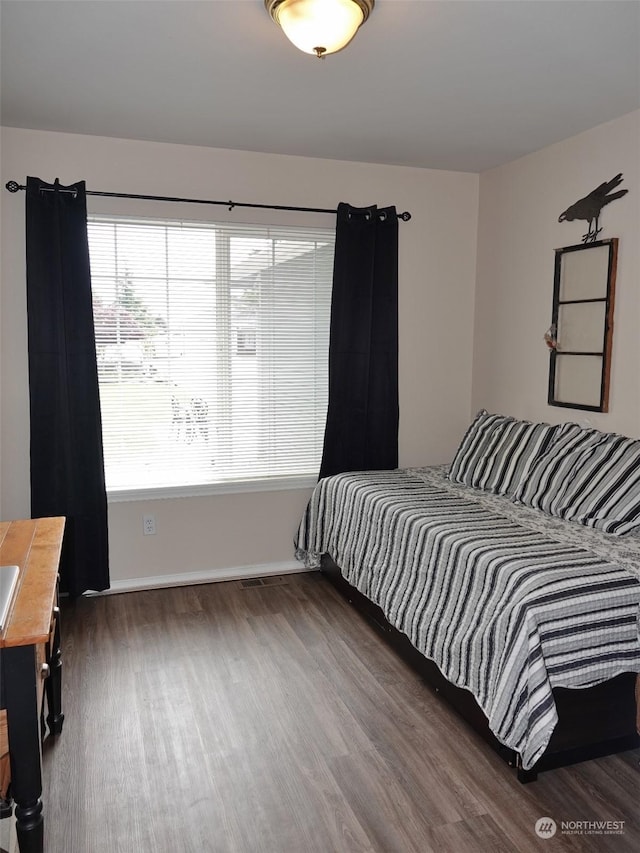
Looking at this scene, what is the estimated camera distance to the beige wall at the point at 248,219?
3.49m

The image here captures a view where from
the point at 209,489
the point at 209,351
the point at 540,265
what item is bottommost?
the point at 209,489

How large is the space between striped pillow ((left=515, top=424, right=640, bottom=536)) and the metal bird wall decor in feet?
3.39

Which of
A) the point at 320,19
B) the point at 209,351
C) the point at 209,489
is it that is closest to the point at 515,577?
the point at 320,19

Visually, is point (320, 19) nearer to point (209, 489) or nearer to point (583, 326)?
point (583, 326)

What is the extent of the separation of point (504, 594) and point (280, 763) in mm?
995

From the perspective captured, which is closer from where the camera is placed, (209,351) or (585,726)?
(585,726)

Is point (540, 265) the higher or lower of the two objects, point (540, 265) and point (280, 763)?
the higher

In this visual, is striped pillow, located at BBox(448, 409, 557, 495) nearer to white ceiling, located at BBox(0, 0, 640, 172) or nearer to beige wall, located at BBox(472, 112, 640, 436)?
beige wall, located at BBox(472, 112, 640, 436)

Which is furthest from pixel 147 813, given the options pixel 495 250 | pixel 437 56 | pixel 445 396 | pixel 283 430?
pixel 495 250

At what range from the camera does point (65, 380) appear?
11.5 feet

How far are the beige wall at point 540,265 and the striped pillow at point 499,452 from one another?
257 mm

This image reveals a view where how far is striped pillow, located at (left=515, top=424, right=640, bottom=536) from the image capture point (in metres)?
2.81

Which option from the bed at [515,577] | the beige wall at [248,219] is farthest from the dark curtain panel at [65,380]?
the bed at [515,577]

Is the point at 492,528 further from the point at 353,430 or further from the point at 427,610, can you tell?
the point at 353,430
